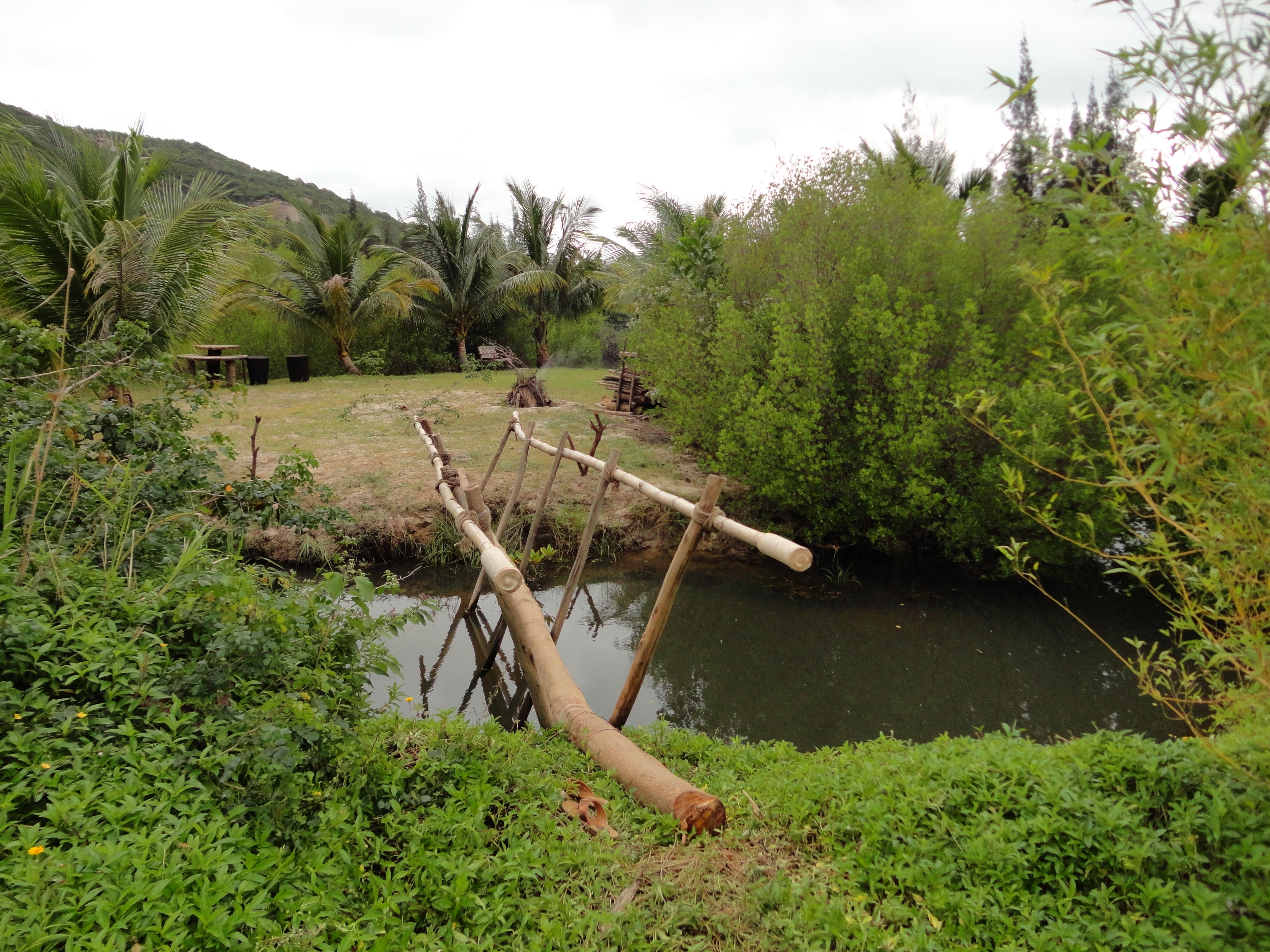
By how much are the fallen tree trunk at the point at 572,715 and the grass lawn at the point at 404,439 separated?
2.53 meters

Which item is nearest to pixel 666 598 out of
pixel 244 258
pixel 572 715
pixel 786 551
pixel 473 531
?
pixel 572 715

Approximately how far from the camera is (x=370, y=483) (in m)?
9.12

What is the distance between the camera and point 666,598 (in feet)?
14.0

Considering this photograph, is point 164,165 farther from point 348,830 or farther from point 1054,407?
point 1054,407

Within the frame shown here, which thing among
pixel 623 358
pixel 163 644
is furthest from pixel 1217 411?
pixel 623 358

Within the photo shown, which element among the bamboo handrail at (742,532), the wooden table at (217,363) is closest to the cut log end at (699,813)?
the bamboo handrail at (742,532)

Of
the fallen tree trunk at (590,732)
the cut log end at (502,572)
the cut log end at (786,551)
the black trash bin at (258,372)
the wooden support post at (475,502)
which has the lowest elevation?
the black trash bin at (258,372)

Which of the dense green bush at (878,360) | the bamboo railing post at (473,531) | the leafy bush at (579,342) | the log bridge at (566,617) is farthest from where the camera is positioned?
the leafy bush at (579,342)

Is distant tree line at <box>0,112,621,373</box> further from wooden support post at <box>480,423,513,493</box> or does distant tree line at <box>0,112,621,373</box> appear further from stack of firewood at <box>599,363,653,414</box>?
stack of firewood at <box>599,363,653,414</box>

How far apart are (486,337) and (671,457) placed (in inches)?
571

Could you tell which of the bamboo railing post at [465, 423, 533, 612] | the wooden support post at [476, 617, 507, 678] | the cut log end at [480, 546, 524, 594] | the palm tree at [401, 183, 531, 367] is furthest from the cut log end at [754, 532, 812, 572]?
the palm tree at [401, 183, 531, 367]

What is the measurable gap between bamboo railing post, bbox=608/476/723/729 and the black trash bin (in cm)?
1668

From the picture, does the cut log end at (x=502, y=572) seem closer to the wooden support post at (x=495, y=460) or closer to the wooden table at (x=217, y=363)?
the wooden support post at (x=495, y=460)

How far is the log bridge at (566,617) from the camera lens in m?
3.16
